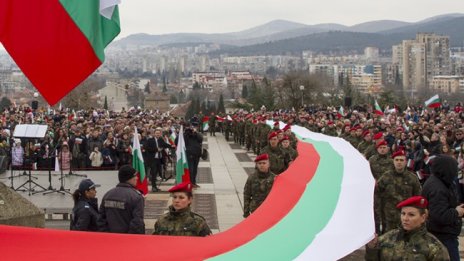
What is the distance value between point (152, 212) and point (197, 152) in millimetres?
4351

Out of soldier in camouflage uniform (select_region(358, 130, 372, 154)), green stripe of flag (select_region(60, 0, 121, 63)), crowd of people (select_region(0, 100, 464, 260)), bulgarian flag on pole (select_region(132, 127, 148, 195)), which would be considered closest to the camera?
crowd of people (select_region(0, 100, 464, 260))

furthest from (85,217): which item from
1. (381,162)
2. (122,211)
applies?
(381,162)

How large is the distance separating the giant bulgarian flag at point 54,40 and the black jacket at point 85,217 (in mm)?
1331

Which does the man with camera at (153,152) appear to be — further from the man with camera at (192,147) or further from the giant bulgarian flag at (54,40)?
the giant bulgarian flag at (54,40)

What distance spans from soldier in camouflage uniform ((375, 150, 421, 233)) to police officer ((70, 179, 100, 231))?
13.4 feet

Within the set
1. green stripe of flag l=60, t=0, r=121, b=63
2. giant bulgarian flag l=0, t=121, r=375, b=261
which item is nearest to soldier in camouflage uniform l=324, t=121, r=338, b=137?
giant bulgarian flag l=0, t=121, r=375, b=261

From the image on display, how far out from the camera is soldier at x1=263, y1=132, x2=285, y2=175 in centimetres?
1352

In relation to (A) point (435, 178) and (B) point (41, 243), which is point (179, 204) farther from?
(A) point (435, 178)

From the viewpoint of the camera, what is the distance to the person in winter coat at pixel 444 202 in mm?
7762

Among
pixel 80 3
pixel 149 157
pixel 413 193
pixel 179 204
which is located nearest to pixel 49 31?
pixel 80 3

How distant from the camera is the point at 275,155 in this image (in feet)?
44.9

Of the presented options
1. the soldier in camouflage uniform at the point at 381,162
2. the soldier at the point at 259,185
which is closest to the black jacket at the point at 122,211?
the soldier at the point at 259,185

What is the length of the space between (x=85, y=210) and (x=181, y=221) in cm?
165

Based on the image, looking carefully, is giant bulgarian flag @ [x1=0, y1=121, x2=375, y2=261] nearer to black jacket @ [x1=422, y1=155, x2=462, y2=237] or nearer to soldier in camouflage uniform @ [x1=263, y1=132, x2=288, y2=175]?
black jacket @ [x1=422, y1=155, x2=462, y2=237]
